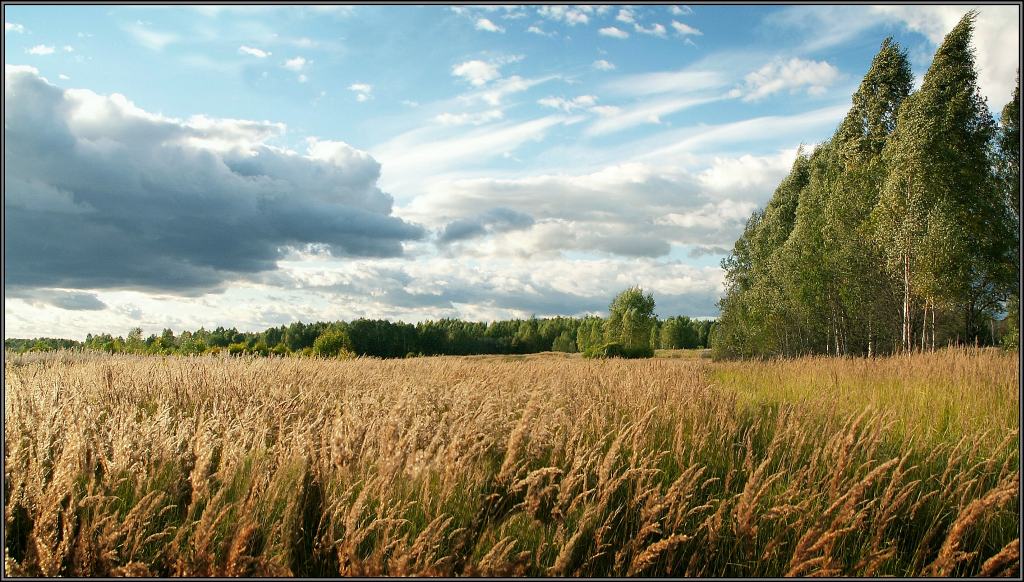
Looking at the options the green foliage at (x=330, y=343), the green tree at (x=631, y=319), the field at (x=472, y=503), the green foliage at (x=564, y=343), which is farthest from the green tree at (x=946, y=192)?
the green foliage at (x=564, y=343)

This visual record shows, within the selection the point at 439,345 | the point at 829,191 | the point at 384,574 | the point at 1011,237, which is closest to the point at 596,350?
the point at 829,191

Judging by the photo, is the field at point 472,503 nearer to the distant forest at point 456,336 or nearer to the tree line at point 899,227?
the tree line at point 899,227

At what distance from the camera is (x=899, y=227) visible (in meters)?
20.2

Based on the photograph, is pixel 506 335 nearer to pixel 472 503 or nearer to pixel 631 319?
pixel 631 319

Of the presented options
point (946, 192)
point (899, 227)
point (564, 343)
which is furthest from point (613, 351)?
point (564, 343)

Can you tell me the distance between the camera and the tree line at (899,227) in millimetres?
18625

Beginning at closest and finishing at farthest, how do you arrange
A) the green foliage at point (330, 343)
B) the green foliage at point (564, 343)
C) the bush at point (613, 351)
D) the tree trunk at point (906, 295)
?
the tree trunk at point (906, 295)
the green foliage at point (330, 343)
the bush at point (613, 351)
the green foliage at point (564, 343)

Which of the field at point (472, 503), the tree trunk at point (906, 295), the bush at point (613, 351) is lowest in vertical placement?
the bush at point (613, 351)

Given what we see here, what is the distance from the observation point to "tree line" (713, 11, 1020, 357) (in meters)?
18.6

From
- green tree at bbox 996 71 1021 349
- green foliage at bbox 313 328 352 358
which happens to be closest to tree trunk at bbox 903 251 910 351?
green tree at bbox 996 71 1021 349

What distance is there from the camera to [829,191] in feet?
90.0

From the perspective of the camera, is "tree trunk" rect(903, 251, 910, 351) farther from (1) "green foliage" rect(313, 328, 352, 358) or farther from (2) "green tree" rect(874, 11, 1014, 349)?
(1) "green foliage" rect(313, 328, 352, 358)

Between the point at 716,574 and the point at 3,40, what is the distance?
558cm

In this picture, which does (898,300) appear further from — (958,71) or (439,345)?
(439,345)
